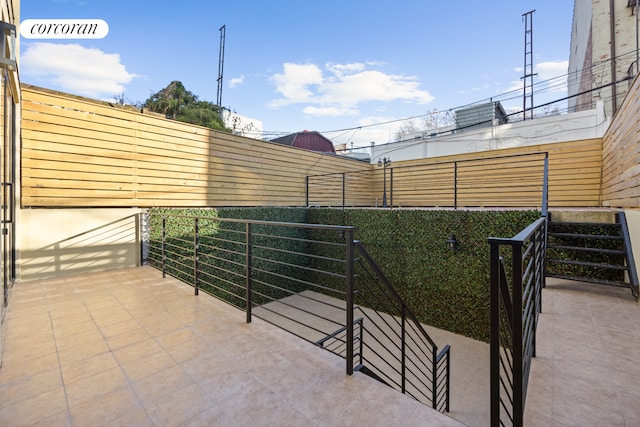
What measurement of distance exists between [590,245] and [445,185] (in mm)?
4893

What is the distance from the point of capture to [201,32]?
Result: 10.1 metres

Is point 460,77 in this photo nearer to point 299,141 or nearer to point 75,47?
point 299,141

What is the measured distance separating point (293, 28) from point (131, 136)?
846 cm

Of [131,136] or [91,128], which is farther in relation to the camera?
[131,136]

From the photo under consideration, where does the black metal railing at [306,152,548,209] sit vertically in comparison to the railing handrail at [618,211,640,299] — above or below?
above

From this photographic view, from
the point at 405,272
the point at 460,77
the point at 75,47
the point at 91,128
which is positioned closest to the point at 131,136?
the point at 91,128

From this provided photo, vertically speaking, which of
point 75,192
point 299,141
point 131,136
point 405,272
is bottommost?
point 405,272

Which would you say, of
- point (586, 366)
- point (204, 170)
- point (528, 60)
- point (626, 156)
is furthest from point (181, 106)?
point (528, 60)

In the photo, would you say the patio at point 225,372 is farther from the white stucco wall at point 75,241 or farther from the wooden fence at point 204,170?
the wooden fence at point 204,170

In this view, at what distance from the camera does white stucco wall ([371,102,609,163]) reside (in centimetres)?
862

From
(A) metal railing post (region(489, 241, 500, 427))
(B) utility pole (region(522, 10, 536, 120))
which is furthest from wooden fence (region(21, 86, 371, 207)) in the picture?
(B) utility pole (region(522, 10, 536, 120))

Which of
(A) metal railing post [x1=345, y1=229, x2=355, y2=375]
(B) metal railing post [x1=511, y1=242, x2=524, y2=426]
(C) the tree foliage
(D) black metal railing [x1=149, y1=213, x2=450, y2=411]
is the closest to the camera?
(B) metal railing post [x1=511, y1=242, x2=524, y2=426]

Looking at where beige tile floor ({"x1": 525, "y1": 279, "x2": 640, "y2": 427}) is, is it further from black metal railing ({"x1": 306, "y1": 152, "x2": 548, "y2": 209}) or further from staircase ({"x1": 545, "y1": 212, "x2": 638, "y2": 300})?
black metal railing ({"x1": 306, "y1": 152, "x2": 548, "y2": 209})

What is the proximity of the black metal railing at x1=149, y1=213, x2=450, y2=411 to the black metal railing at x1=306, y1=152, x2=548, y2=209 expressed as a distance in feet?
6.25
